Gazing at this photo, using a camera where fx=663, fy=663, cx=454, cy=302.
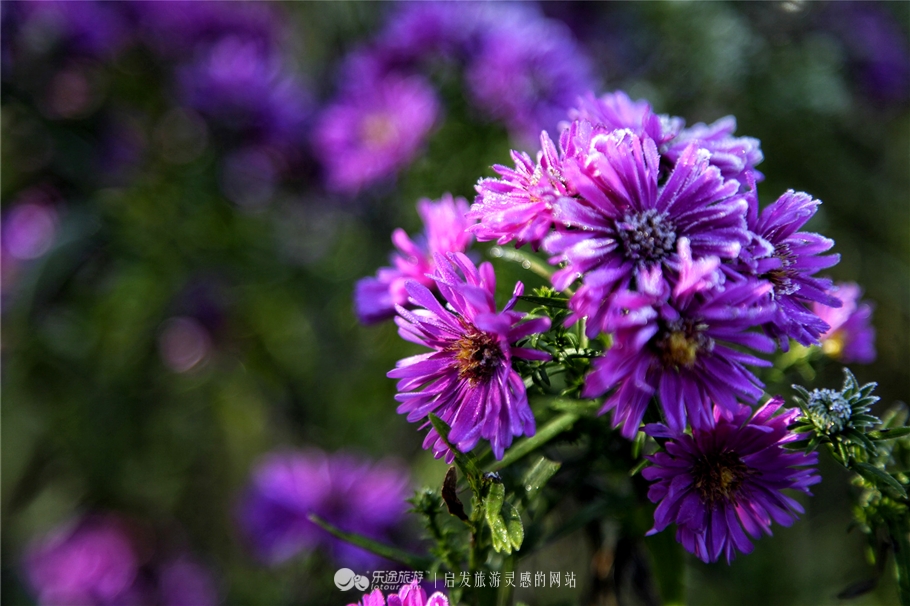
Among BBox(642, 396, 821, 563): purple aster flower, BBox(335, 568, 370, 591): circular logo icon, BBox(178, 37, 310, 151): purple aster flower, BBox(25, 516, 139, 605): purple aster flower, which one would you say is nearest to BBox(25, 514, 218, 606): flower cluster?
BBox(25, 516, 139, 605): purple aster flower

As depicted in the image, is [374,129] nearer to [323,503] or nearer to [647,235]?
[323,503]

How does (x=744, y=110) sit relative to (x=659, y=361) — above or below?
above

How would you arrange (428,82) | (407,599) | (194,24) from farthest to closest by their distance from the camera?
(194,24)
(428,82)
(407,599)

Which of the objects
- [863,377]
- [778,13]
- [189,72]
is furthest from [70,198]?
[863,377]

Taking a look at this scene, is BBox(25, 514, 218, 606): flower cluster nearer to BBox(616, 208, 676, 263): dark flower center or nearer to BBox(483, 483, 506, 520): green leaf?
BBox(483, 483, 506, 520): green leaf

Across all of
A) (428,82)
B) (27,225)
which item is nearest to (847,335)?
(428,82)

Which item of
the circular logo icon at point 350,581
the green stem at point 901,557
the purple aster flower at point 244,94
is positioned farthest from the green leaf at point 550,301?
the purple aster flower at point 244,94

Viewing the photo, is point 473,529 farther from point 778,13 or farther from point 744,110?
point 778,13
